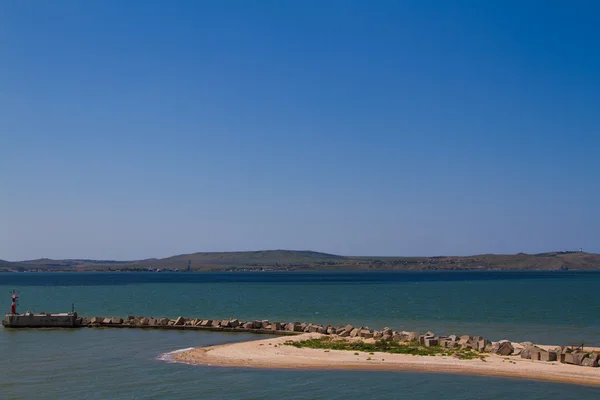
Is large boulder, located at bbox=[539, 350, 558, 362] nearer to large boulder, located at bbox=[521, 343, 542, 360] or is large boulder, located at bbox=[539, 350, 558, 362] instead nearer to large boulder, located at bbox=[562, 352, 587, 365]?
large boulder, located at bbox=[521, 343, 542, 360]

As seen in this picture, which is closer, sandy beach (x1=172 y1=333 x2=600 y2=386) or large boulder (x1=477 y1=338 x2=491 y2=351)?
sandy beach (x1=172 y1=333 x2=600 y2=386)

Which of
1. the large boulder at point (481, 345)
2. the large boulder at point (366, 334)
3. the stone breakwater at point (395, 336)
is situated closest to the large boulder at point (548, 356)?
the stone breakwater at point (395, 336)

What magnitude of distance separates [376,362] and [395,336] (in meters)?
6.72

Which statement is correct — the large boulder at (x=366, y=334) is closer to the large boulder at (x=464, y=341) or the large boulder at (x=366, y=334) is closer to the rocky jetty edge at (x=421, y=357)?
the rocky jetty edge at (x=421, y=357)

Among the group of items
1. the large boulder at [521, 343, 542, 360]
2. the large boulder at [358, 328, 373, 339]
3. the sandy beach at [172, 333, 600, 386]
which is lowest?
the sandy beach at [172, 333, 600, 386]

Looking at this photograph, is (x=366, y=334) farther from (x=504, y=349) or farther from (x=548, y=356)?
(x=548, y=356)

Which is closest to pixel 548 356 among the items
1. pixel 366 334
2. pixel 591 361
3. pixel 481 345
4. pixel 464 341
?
pixel 591 361

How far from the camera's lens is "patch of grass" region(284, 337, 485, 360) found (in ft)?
104

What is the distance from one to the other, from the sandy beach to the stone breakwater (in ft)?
2.45

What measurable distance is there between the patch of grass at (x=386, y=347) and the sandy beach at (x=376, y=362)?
0.71m

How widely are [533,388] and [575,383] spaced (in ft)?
7.03

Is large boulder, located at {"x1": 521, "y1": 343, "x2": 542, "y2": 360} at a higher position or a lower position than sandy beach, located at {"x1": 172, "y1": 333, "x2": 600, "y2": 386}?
higher

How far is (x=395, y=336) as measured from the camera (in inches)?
1438

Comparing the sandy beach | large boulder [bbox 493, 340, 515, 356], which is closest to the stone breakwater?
large boulder [bbox 493, 340, 515, 356]
